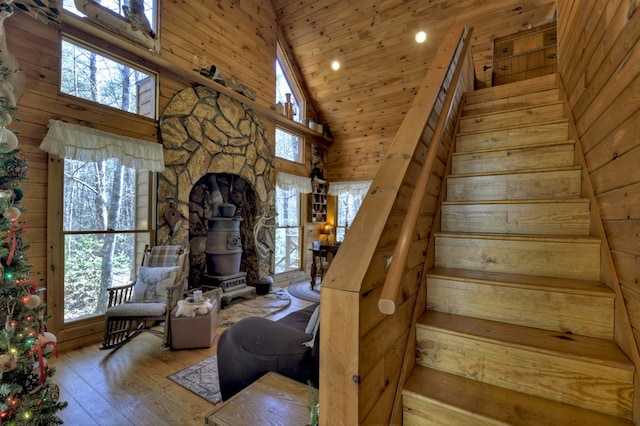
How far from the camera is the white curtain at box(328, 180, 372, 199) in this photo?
6398 mm

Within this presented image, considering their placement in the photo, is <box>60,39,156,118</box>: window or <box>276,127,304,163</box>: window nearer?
<box>60,39,156,118</box>: window

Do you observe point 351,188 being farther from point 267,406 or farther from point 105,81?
point 267,406

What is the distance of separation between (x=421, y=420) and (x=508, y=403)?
13.2 inches

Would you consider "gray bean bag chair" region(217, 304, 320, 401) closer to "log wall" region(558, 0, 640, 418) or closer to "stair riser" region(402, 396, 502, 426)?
"stair riser" region(402, 396, 502, 426)

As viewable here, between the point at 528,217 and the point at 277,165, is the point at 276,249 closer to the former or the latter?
the point at 277,165

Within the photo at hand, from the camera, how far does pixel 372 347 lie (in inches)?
38.7

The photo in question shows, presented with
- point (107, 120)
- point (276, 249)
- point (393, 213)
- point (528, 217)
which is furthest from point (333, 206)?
point (393, 213)

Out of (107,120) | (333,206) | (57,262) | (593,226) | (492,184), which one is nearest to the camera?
(593,226)

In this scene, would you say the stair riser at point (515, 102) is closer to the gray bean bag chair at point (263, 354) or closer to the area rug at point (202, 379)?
the gray bean bag chair at point (263, 354)

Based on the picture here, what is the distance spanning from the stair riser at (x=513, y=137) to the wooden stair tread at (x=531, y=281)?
3.63 feet

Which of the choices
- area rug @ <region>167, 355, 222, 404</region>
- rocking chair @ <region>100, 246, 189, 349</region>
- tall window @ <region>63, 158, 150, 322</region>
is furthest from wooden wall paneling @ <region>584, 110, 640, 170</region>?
tall window @ <region>63, 158, 150, 322</region>

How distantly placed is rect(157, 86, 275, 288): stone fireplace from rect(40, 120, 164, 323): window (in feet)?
0.91


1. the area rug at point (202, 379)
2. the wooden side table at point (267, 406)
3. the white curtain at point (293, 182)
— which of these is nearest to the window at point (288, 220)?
the white curtain at point (293, 182)

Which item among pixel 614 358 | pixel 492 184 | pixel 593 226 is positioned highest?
pixel 492 184
